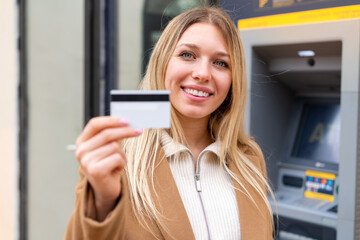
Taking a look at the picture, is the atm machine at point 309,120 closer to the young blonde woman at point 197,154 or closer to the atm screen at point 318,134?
the atm screen at point 318,134

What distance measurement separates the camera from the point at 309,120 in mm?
2363

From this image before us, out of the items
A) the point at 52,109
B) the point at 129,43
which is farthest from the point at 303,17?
the point at 52,109

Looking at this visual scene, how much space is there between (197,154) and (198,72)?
1.13ft

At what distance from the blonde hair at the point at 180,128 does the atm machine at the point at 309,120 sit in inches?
20.1

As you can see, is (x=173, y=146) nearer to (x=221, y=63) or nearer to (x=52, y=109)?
(x=221, y=63)

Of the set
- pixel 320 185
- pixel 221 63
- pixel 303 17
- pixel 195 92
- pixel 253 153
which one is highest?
pixel 303 17

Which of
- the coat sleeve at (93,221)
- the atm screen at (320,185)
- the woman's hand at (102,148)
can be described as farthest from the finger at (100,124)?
the atm screen at (320,185)

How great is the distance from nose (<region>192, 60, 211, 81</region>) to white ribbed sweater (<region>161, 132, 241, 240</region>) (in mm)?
264

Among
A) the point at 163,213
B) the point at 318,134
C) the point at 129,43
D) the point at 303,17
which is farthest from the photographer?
the point at 129,43

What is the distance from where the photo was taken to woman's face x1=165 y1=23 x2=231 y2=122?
55.4 inches

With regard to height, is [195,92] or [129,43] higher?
[129,43]
